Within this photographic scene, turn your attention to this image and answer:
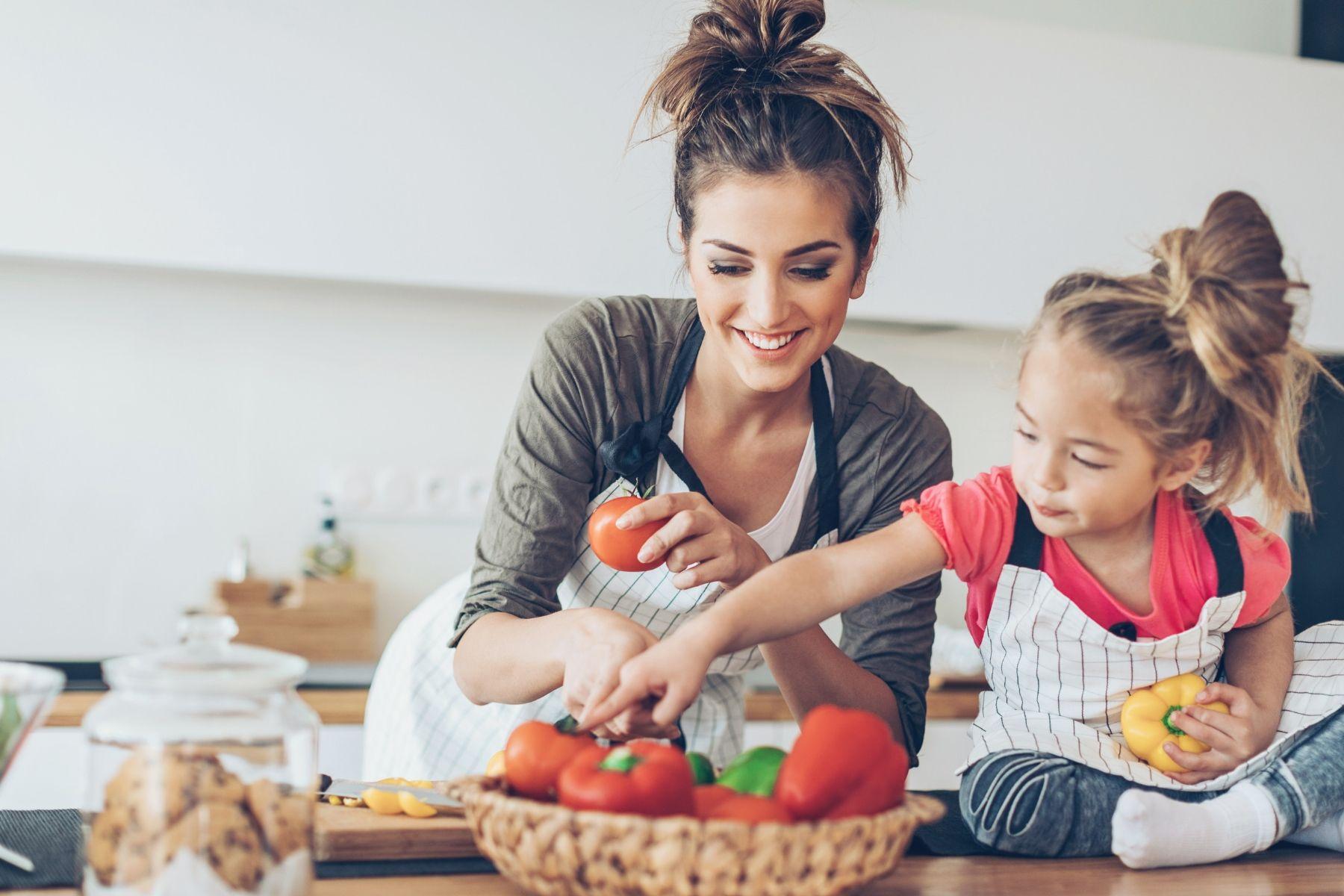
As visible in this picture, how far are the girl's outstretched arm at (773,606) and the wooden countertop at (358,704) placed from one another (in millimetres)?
1347

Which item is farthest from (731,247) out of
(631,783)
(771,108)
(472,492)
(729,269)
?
(472,492)

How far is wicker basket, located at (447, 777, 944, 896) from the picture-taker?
0.69 m

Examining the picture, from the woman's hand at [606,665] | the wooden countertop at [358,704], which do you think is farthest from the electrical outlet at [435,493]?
the woman's hand at [606,665]

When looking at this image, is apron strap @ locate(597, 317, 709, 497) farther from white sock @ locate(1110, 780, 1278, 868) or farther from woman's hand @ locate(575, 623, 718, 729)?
white sock @ locate(1110, 780, 1278, 868)

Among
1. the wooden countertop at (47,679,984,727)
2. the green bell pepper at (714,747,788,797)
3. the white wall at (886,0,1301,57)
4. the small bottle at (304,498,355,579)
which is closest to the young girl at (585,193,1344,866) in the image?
the green bell pepper at (714,747,788,797)

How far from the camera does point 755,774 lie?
829 mm

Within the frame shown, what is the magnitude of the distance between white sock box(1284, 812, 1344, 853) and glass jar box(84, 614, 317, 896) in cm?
87

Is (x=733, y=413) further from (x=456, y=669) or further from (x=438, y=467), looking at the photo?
(x=438, y=467)

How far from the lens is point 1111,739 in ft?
3.62

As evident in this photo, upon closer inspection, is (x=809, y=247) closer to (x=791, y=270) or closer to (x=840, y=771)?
(x=791, y=270)

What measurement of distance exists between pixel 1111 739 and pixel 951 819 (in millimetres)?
161

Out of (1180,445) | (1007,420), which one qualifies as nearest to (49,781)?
(1180,445)

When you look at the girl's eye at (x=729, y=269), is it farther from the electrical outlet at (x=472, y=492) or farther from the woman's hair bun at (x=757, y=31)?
the electrical outlet at (x=472, y=492)

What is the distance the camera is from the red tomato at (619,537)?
1.16m
